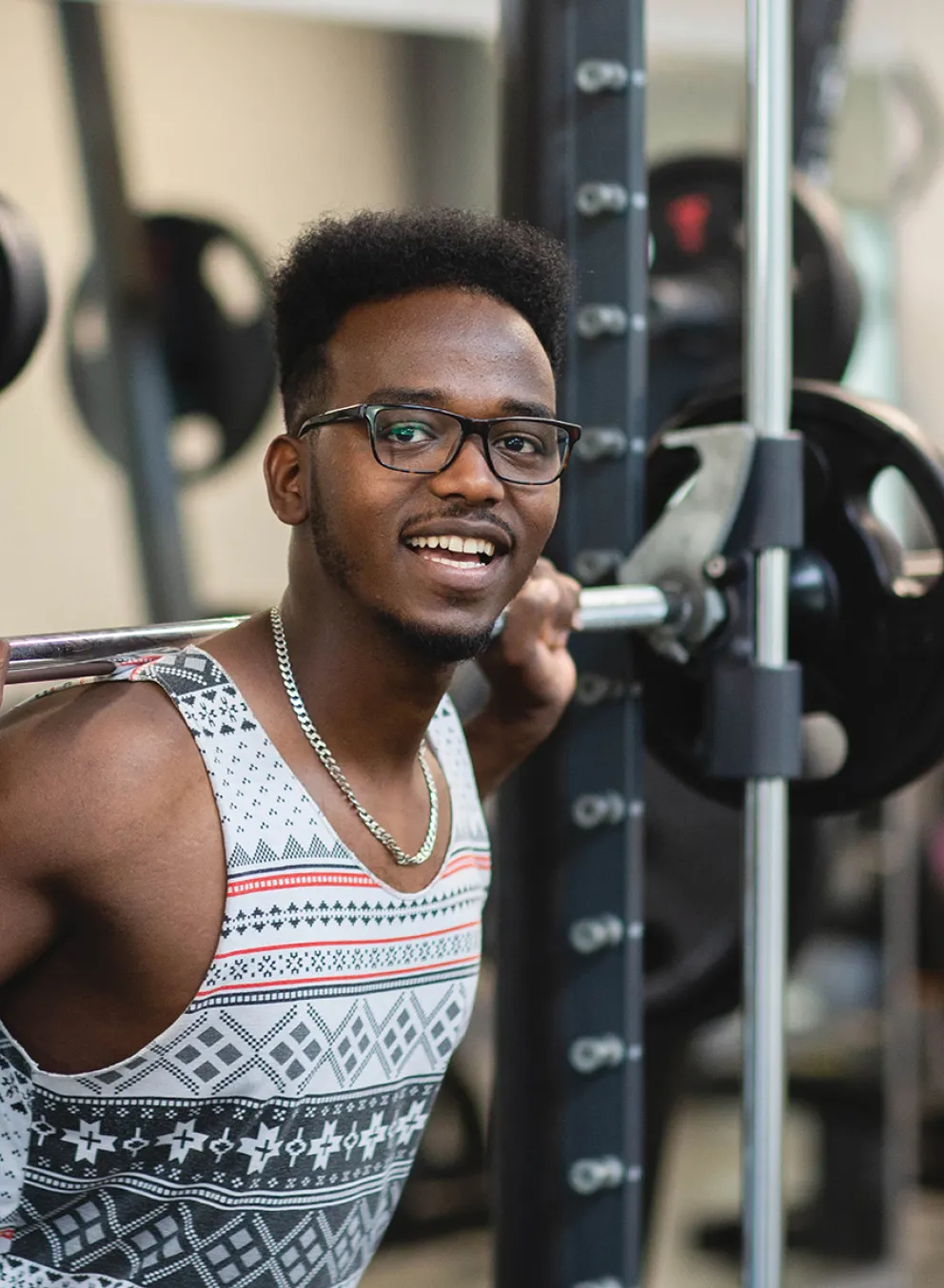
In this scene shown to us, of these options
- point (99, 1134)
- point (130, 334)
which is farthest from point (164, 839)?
point (130, 334)

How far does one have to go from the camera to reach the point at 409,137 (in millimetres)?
2523

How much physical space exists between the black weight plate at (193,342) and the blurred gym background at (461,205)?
16 mm

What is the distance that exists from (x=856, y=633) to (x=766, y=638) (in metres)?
0.15

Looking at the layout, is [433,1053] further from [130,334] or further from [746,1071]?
[130,334]

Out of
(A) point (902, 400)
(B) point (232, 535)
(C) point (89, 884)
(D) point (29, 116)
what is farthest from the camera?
(A) point (902, 400)

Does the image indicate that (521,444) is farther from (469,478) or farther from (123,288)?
(123,288)

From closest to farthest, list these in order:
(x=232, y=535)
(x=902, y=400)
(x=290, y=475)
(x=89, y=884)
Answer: (x=89, y=884), (x=290, y=475), (x=232, y=535), (x=902, y=400)

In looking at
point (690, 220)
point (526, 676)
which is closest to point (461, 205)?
point (690, 220)

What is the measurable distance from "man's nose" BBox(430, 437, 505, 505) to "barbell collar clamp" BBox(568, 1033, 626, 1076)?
610 mm

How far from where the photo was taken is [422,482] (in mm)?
879

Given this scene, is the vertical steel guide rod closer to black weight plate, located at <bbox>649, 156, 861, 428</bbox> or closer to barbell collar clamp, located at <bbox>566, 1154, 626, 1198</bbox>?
barbell collar clamp, located at <bbox>566, 1154, 626, 1198</bbox>

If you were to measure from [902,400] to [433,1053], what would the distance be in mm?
2083

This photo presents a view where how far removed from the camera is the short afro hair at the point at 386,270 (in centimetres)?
90

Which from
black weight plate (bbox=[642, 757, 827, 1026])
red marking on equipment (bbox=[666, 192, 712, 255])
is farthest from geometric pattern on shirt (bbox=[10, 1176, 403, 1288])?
red marking on equipment (bbox=[666, 192, 712, 255])
